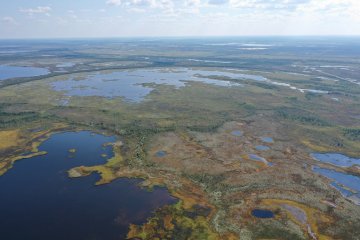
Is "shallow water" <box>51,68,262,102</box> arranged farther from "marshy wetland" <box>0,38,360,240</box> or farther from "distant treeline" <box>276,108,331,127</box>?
"distant treeline" <box>276,108,331,127</box>

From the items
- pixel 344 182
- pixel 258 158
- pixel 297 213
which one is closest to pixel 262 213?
pixel 297 213

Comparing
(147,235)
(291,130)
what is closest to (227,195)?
(147,235)

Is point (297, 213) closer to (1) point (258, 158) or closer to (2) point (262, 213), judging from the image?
(2) point (262, 213)

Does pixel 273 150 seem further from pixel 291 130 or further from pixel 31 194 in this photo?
pixel 31 194

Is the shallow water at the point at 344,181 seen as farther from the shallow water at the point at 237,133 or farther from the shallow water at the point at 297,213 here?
the shallow water at the point at 237,133

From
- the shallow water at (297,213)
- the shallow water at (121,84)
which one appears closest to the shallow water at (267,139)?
the shallow water at (297,213)

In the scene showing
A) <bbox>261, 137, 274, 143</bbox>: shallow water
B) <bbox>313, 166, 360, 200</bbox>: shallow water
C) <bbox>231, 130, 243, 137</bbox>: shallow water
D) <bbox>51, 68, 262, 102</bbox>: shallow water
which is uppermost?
<bbox>51, 68, 262, 102</bbox>: shallow water

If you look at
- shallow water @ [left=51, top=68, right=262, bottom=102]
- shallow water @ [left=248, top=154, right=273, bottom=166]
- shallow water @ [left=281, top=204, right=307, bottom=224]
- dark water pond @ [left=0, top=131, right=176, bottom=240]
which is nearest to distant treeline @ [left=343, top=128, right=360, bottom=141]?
shallow water @ [left=248, top=154, right=273, bottom=166]
